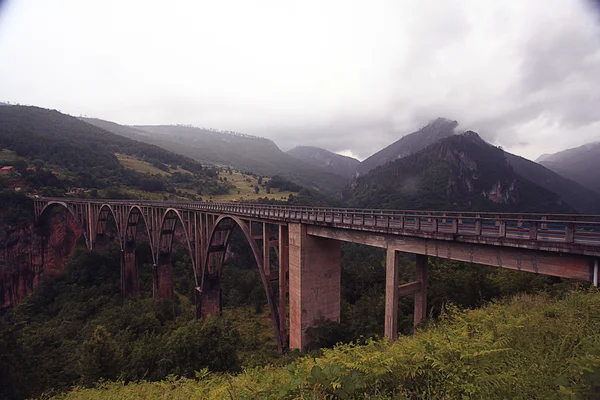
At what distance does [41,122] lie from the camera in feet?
434

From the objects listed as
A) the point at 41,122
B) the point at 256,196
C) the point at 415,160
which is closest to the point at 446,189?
the point at 415,160

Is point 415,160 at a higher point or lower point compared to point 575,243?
higher

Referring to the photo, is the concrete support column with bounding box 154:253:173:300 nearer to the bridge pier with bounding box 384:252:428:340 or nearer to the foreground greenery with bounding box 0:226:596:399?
the foreground greenery with bounding box 0:226:596:399

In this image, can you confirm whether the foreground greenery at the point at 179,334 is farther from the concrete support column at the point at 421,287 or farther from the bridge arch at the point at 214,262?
the bridge arch at the point at 214,262

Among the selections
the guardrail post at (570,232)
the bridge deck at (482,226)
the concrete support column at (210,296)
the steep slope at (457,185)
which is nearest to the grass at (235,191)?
the steep slope at (457,185)

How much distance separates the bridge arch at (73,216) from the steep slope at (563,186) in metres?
162

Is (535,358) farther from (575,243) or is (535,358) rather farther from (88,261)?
(88,261)

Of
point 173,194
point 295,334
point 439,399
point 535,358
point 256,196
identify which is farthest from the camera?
point 256,196

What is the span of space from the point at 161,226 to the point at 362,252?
5745cm

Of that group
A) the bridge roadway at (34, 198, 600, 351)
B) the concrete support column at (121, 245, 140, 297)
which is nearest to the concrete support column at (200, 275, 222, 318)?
the bridge roadway at (34, 198, 600, 351)

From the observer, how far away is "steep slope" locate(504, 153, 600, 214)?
12674 centimetres

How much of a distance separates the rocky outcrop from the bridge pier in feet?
169

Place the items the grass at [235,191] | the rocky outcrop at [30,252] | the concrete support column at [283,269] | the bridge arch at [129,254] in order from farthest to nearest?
the grass at [235,191]
the rocky outcrop at [30,252]
the bridge arch at [129,254]
the concrete support column at [283,269]

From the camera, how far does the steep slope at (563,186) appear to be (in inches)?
4990
